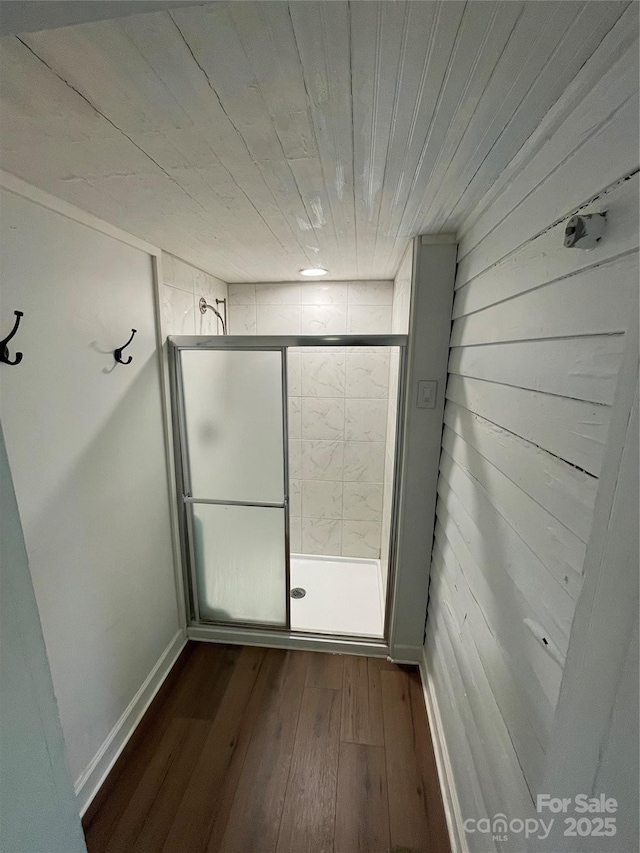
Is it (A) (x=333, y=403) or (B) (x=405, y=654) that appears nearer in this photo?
(B) (x=405, y=654)

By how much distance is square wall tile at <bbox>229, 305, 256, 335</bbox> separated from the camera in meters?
2.59

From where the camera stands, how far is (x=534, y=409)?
2.44 ft

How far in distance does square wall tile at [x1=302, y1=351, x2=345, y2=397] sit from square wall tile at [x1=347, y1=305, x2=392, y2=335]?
0.25m

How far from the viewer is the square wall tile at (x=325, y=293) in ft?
8.14

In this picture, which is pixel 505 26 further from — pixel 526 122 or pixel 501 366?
pixel 501 366

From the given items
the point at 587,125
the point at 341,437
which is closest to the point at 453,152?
the point at 587,125

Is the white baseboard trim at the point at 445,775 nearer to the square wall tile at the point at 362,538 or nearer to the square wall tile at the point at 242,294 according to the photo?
the square wall tile at the point at 362,538

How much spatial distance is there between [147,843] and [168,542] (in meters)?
1.08

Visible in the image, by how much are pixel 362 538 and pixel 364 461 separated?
26.6 inches

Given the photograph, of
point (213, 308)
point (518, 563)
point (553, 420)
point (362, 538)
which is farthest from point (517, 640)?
point (213, 308)

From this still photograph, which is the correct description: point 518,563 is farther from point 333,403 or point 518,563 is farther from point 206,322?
point 206,322

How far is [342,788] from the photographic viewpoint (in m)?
1.33

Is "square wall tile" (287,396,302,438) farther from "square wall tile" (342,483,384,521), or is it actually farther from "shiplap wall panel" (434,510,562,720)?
"shiplap wall panel" (434,510,562,720)

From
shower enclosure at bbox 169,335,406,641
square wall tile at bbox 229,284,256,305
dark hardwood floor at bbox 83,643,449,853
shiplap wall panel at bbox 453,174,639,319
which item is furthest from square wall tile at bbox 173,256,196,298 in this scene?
dark hardwood floor at bbox 83,643,449,853
